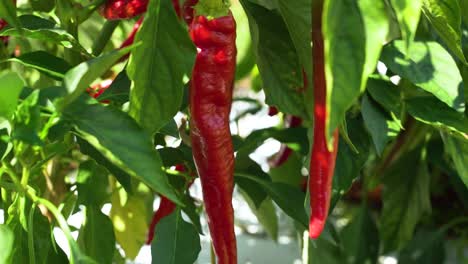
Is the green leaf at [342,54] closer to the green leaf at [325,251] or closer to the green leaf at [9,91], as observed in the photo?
the green leaf at [9,91]

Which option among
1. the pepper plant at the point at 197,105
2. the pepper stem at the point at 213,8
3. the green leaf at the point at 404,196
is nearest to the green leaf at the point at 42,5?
the pepper plant at the point at 197,105

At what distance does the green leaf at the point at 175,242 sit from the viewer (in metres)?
0.98

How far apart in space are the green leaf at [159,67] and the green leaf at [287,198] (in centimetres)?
29

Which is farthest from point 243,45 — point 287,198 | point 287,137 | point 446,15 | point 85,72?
point 85,72

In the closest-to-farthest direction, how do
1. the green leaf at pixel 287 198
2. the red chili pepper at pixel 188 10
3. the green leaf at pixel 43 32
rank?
the green leaf at pixel 43 32
the red chili pepper at pixel 188 10
the green leaf at pixel 287 198

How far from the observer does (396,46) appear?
999mm

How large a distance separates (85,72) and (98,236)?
15.8 inches

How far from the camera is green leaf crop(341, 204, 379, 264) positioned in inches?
67.9

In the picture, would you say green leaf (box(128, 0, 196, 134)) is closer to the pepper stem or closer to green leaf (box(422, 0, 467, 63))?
the pepper stem

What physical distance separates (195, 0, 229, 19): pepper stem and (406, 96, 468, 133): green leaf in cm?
25

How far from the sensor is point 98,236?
105cm

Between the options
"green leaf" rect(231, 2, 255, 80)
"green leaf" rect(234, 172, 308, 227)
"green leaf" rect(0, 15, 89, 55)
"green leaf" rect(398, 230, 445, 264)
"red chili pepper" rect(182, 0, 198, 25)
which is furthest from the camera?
"green leaf" rect(398, 230, 445, 264)

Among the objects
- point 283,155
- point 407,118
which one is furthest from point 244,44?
point 407,118

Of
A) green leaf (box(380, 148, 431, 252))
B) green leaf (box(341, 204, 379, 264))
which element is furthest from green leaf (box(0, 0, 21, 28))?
green leaf (box(341, 204, 379, 264))
